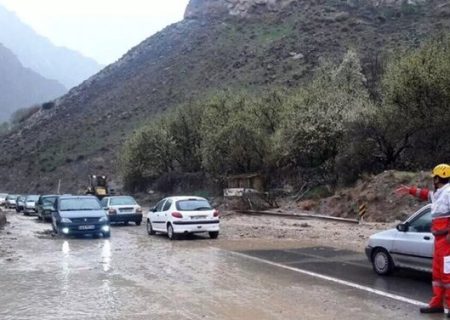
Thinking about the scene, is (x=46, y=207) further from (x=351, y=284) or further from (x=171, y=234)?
(x=351, y=284)

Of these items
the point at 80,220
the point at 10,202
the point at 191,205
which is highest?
the point at 191,205

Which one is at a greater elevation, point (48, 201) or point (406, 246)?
point (48, 201)

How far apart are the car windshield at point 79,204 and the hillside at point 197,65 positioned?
126ft

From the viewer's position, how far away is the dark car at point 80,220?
2202cm

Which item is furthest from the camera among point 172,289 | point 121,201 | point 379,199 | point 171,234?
point 121,201

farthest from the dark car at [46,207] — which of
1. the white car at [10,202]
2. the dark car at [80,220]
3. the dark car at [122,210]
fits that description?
the white car at [10,202]

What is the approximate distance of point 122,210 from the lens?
29.4 meters

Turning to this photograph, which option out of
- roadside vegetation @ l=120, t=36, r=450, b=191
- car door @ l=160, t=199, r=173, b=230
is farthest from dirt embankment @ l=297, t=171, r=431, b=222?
car door @ l=160, t=199, r=173, b=230

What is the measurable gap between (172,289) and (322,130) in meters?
25.8

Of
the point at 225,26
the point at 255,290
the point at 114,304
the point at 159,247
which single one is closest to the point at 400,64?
the point at 159,247

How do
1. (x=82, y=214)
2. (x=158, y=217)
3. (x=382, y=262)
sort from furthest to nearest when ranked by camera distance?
1. (x=158, y=217)
2. (x=82, y=214)
3. (x=382, y=262)

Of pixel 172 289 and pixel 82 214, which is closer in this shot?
pixel 172 289

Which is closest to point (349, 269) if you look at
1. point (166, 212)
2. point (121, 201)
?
point (166, 212)

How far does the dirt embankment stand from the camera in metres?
25.1
